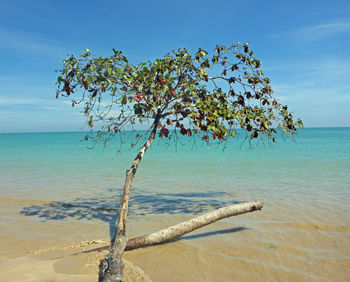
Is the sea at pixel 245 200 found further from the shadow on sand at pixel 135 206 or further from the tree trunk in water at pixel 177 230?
the tree trunk in water at pixel 177 230

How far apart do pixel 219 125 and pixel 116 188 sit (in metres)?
8.62

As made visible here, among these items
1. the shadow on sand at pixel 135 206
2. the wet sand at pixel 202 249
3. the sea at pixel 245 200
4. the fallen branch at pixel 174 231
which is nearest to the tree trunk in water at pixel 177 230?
the fallen branch at pixel 174 231

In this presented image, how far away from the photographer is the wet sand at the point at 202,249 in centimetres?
515

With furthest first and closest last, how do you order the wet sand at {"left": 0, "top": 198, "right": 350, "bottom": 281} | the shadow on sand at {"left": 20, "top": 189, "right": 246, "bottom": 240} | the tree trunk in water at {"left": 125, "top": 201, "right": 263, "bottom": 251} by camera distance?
the shadow on sand at {"left": 20, "top": 189, "right": 246, "bottom": 240} < the tree trunk in water at {"left": 125, "top": 201, "right": 263, "bottom": 251} < the wet sand at {"left": 0, "top": 198, "right": 350, "bottom": 281}

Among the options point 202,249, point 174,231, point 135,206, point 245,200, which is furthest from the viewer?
point 245,200

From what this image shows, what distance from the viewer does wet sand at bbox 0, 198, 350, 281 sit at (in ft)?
16.9

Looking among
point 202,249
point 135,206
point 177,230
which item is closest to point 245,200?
point 135,206

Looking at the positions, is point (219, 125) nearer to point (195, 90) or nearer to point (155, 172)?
point (195, 90)

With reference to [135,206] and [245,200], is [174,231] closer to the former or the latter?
[135,206]

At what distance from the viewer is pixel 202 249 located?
6.38 m

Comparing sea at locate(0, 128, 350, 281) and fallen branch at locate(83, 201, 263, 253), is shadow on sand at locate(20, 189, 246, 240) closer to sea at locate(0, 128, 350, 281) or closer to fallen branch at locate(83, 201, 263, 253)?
sea at locate(0, 128, 350, 281)

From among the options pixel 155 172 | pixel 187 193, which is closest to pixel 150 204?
pixel 187 193

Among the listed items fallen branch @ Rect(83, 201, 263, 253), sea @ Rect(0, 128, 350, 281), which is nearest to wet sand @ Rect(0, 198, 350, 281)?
sea @ Rect(0, 128, 350, 281)

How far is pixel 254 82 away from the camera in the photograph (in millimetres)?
7645
